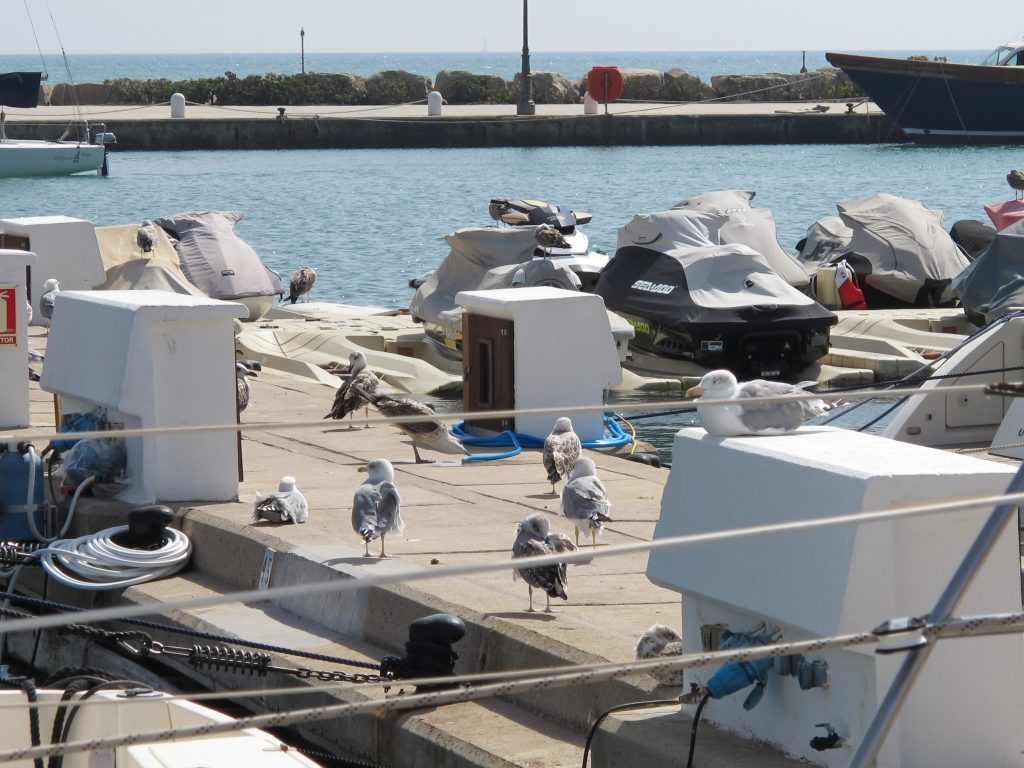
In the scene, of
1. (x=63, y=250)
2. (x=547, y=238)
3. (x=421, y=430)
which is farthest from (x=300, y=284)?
(x=421, y=430)

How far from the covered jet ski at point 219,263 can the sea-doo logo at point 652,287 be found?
5283 millimetres

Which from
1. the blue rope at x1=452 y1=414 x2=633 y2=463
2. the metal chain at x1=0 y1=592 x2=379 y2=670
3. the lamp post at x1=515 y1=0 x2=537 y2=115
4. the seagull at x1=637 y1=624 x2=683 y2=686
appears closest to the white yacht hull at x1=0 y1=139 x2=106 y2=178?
the lamp post at x1=515 y1=0 x2=537 y2=115

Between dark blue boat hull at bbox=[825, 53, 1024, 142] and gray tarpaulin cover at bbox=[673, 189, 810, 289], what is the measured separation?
43.9m

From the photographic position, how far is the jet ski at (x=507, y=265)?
19.5 m

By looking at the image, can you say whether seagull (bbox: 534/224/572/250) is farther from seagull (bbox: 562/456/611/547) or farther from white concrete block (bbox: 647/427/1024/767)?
white concrete block (bbox: 647/427/1024/767)

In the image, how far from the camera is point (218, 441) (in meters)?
9.79

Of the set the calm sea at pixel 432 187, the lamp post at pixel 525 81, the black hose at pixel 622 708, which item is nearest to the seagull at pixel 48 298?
the black hose at pixel 622 708

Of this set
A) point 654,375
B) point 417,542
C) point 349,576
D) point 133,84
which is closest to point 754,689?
point 349,576

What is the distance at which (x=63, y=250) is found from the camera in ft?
62.2

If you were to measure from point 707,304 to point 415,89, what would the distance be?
61833mm

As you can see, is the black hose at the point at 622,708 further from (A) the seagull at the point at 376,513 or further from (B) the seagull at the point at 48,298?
(B) the seagull at the point at 48,298

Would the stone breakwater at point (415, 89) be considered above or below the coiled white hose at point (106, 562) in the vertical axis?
above

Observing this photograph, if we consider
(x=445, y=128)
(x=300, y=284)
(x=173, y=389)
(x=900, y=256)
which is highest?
(x=173, y=389)

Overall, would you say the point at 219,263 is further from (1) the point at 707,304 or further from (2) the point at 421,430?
(2) the point at 421,430
